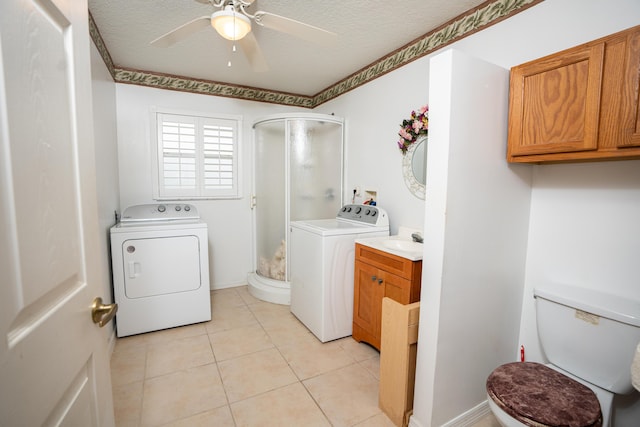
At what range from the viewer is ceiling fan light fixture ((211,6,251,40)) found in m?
1.56

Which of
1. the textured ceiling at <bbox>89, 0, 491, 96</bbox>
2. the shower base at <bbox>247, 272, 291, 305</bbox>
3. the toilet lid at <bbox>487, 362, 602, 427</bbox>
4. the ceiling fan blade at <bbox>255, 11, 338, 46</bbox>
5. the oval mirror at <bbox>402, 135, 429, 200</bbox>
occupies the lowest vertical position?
the shower base at <bbox>247, 272, 291, 305</bbox>

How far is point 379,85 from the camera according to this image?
9.07ft

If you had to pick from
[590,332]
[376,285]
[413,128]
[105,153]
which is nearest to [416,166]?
[413,128]

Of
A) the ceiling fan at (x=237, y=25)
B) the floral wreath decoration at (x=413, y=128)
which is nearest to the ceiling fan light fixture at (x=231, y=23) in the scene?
the ceiling fan at (x=237, y=25)

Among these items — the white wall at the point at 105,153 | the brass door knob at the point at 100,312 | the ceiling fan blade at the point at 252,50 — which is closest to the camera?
the brass door knob at the point at 100,312

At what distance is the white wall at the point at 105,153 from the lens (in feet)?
6.89

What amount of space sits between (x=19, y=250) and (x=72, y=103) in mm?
396

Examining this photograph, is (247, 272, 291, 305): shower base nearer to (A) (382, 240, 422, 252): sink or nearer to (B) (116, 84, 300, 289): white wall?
(B) (116, 84, 300, 289): white wall

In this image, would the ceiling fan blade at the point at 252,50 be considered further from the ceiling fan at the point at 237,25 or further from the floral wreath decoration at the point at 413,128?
the floral wreath decoration at the point at 413,128

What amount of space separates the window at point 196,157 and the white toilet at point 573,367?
10.2 feet

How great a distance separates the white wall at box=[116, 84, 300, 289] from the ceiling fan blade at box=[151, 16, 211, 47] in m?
1.54

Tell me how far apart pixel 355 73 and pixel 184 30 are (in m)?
1.80

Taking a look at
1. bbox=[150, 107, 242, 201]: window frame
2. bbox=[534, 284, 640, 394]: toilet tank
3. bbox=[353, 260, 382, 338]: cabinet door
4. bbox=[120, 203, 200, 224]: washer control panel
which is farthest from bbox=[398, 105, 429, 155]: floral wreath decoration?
bbox=[120, 203, 200, 224]: washer control panel

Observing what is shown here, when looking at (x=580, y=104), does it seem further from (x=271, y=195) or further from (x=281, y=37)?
(x=271, y=195)
